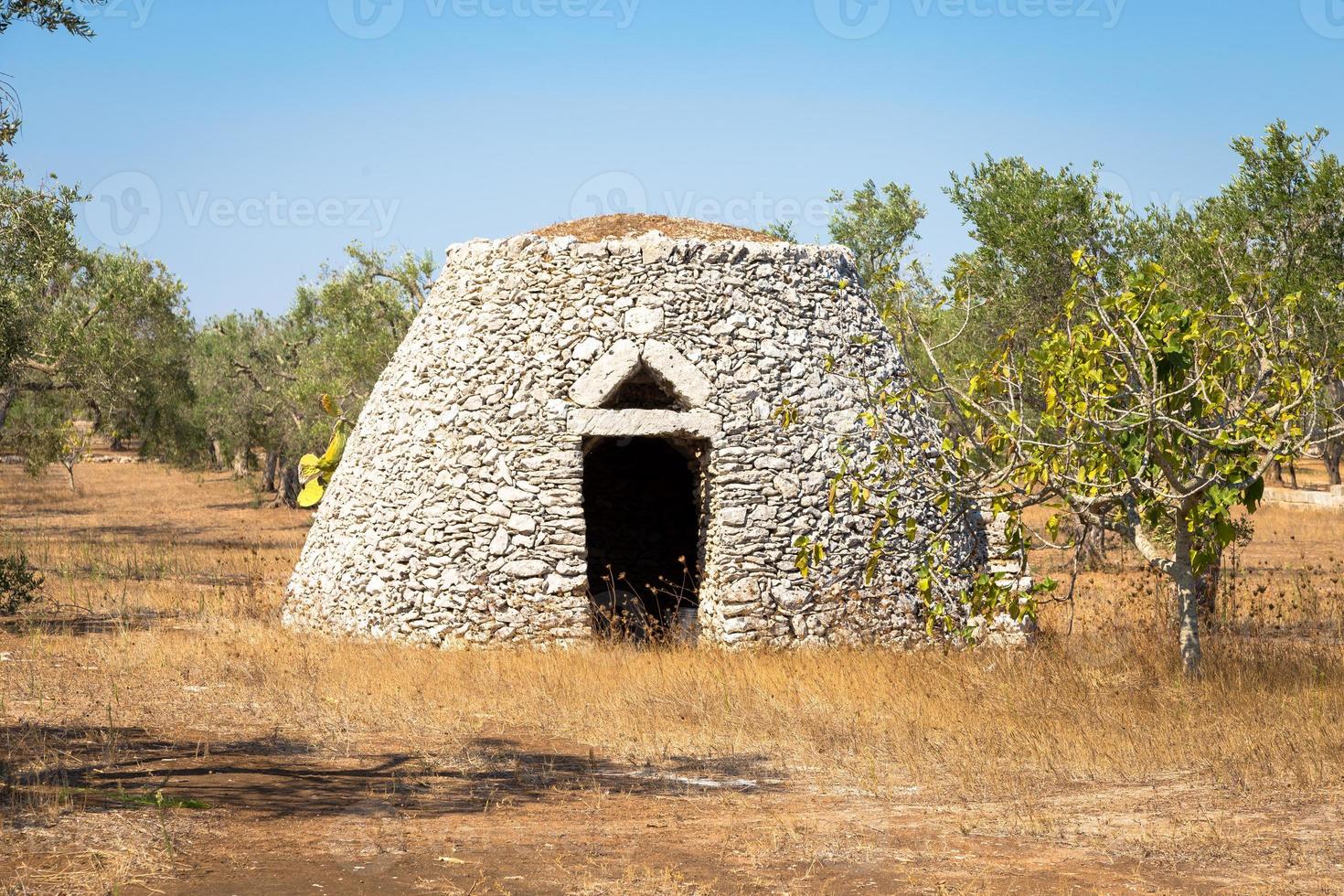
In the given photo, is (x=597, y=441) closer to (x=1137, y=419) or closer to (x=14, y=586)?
(x=1137, y=419)

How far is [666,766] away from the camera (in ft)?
30.2

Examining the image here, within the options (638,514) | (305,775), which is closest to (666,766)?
(305,775)

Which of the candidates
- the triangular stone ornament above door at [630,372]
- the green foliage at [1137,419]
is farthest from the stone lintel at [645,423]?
the green foliage at [1137,419]

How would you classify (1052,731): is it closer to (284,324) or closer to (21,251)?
(21,251)

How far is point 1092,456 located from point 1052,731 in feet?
7.37

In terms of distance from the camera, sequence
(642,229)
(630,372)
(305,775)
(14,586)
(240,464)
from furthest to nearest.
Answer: (240,464)
(14,586)
(642,229)
(630,372)
(305,775)

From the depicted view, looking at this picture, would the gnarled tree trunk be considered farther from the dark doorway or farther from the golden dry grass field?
the dark doorway

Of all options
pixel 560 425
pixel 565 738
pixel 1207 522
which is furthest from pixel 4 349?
pixel 1207 522

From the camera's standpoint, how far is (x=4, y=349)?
14.3 m

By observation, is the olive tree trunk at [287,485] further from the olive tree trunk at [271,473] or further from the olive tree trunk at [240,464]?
the olive tree trunk at [240,464]

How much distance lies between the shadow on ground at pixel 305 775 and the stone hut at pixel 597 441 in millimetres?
3443

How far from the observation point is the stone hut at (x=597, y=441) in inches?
510

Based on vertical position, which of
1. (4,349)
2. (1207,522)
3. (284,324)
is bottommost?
(1207,522)

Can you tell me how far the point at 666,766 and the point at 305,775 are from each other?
2.61 metres
